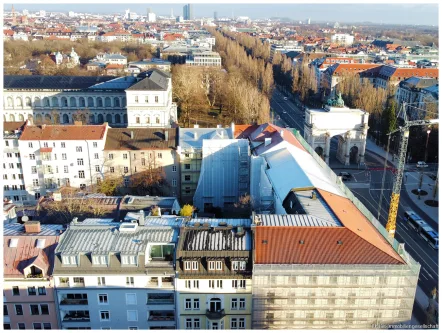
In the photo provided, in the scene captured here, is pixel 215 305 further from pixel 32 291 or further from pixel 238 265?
pixel 32 291

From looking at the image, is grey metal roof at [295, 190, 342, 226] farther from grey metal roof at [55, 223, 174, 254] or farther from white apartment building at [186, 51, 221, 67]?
white apartment building at [186, 51, 221, 67]

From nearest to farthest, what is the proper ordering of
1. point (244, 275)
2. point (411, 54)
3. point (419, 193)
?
point (244, 275) → point (419, 193) → point (411, 54)

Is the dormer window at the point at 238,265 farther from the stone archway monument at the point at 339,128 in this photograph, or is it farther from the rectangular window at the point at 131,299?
the stone archway monument at the point at 339,128

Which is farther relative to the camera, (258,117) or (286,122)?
(286,122)

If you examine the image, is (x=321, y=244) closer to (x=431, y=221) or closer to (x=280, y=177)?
(x=280, y=177)

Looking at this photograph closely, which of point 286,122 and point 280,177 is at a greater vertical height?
point 280,177

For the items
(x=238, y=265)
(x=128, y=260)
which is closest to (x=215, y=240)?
(x=238, y=265)

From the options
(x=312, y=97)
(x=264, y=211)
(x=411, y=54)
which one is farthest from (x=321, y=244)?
(x=411, y=54)
